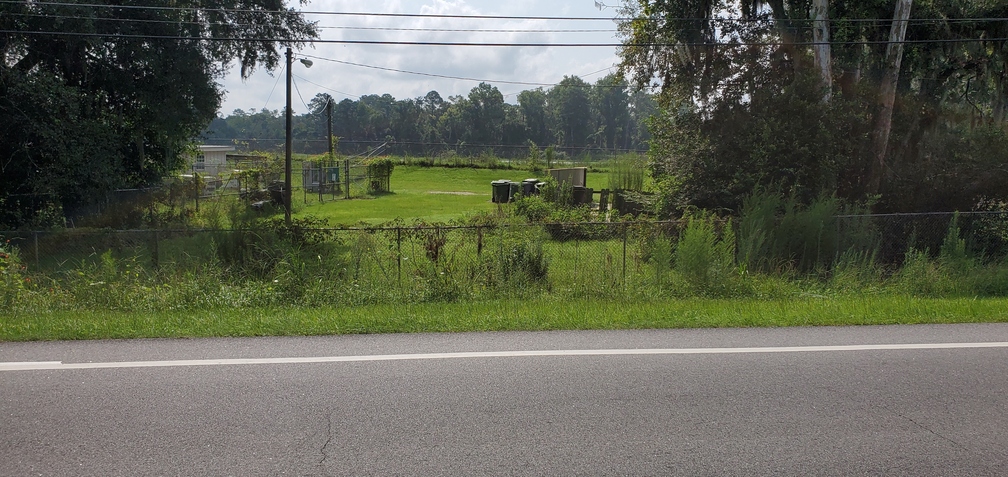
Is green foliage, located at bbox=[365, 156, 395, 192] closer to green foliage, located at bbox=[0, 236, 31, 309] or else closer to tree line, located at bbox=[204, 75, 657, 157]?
green foliage, located at bbox=[0, 236, 31, 309]

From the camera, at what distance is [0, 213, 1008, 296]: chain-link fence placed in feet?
37.1

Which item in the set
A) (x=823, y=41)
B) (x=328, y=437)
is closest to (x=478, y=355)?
(x=328, y=437)

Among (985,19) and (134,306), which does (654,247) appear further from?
(985,19)

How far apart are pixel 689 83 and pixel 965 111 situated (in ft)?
26.7

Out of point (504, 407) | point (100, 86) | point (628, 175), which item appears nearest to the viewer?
point (504, 407)

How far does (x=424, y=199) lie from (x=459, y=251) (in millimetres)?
24392

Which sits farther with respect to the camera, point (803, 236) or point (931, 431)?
point (803, 236)

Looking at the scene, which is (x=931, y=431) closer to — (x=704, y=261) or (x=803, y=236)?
(x=704, y=261)

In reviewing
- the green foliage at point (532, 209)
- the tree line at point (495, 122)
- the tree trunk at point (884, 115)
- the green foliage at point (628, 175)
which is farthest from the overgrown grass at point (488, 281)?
the tree line at point (495, 122)

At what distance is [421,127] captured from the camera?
99.6 m

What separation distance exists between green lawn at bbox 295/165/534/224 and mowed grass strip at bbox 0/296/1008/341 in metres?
16.0

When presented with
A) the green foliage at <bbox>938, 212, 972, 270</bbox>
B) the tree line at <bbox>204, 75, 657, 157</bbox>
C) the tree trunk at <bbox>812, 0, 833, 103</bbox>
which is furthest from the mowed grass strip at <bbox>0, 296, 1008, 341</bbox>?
the tree line at <bbox>204, 75, 657, 157</bbox>

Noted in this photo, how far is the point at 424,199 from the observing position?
36562mm

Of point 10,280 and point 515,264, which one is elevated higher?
point 515,264
